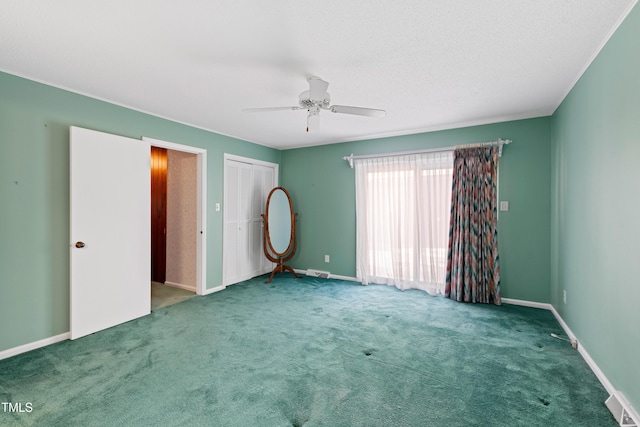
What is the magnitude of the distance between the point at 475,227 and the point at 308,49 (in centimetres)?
304

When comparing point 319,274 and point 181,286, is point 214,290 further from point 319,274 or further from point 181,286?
point 319,274

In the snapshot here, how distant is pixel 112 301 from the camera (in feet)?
10.3

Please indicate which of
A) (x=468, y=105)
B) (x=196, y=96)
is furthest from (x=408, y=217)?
(x=196, y=96)

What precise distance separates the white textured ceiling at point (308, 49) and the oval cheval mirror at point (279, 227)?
2.09 meters

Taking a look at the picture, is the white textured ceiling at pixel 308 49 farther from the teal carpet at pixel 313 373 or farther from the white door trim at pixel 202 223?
the teal carpet at pixel 313 373

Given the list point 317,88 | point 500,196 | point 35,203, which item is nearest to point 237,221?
point 35,203

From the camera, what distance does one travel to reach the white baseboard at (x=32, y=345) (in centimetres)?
250

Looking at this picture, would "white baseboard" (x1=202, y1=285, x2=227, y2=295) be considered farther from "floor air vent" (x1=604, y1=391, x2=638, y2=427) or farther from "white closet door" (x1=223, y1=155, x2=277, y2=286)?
"floor air vent" (x1=604, y1=391, x2=638, y2=427)

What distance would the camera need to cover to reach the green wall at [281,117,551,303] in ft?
12.1

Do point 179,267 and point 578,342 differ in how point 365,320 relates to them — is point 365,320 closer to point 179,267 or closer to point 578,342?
point 578,342

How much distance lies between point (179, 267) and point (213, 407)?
10.6 ft

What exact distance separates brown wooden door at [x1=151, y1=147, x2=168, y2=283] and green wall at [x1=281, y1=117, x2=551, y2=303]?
2255mm

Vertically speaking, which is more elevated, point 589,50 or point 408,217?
point 589,50

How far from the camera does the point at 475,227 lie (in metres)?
3.91
